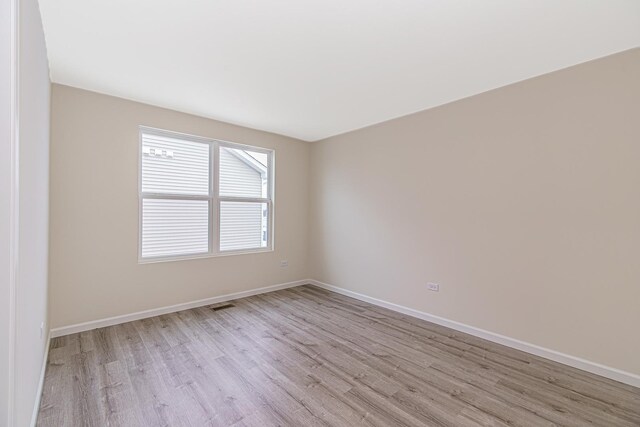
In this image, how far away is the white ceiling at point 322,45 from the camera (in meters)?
1.79

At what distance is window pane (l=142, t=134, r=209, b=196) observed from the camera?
137 inches

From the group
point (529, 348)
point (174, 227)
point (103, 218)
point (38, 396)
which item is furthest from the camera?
point (174, 227)

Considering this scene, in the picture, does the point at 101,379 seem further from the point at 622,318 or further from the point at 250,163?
the point at 622,318

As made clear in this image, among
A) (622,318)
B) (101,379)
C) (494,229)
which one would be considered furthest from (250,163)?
(622,318)

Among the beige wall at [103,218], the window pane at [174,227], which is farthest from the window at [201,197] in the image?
the beige wall at [103,218]

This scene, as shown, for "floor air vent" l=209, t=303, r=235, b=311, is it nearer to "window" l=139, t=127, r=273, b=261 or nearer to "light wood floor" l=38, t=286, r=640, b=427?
"light wood floor" l=38, t=286, r=640, b=427

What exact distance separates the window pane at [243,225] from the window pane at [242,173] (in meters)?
0.20

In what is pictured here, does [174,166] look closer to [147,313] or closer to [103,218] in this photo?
[103,218]

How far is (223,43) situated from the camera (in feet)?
7.07

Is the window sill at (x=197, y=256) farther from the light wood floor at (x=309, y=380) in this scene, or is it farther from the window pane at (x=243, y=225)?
the light wood floor at (x=309, y=380)

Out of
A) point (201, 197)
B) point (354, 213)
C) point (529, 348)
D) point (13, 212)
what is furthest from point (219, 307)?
point (529, 348)

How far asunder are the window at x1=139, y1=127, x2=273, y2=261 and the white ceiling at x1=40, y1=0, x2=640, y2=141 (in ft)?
2.57

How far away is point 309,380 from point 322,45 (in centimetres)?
264

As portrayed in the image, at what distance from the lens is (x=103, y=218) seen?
3105 mm
